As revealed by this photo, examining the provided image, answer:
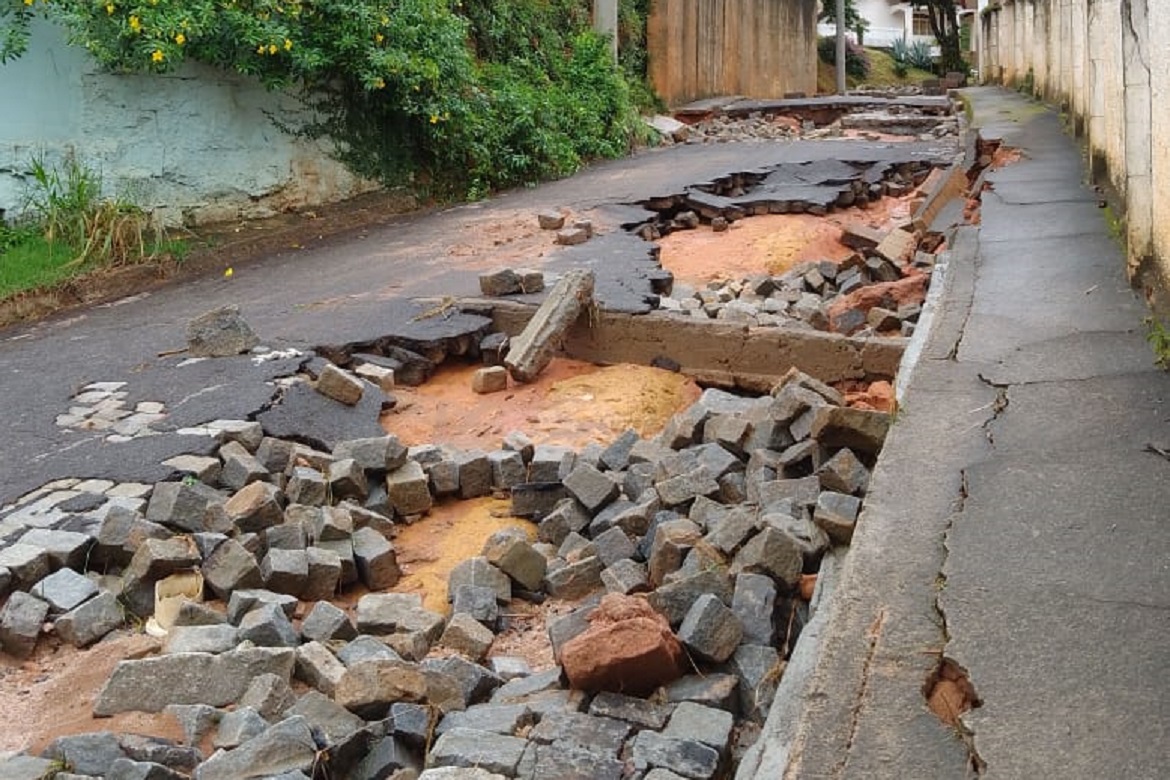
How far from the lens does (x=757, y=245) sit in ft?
28.9

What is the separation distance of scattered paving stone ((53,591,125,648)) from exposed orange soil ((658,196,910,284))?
4841mm

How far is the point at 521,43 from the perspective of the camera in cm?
1351

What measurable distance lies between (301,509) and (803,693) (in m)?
2.54

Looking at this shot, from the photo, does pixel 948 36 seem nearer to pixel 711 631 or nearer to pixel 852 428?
pixel 852 428

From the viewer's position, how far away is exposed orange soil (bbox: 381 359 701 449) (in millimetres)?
5570

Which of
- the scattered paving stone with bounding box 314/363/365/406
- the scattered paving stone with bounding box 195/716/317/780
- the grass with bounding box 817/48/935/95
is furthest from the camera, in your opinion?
the grass with bounding box 817/48/935/95

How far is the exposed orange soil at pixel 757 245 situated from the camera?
26.9 ft

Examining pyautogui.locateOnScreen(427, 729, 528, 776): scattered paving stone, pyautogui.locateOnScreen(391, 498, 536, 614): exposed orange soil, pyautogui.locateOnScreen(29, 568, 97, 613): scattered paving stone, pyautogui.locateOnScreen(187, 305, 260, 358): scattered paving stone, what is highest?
pyautogui.locateOnScreen(187, 305, 260, 358): scattered paving stone

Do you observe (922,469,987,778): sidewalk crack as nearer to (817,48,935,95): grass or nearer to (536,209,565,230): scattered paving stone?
(536,209,565,230): scattered paving stone

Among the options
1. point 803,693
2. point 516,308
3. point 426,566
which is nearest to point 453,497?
point 426,566

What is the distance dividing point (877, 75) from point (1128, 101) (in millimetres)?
32684

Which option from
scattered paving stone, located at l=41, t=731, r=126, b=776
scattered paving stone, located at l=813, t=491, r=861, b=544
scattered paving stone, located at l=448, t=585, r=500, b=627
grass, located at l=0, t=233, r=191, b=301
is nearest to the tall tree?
grass, located at l=0, t=233, r=191, b=301

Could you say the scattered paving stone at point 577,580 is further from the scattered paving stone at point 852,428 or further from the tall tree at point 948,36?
the tall tree at point 948,36

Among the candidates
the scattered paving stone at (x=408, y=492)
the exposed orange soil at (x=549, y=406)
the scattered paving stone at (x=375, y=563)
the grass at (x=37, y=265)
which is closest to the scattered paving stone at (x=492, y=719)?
the scattered paving stone at (x=375, y=563)
